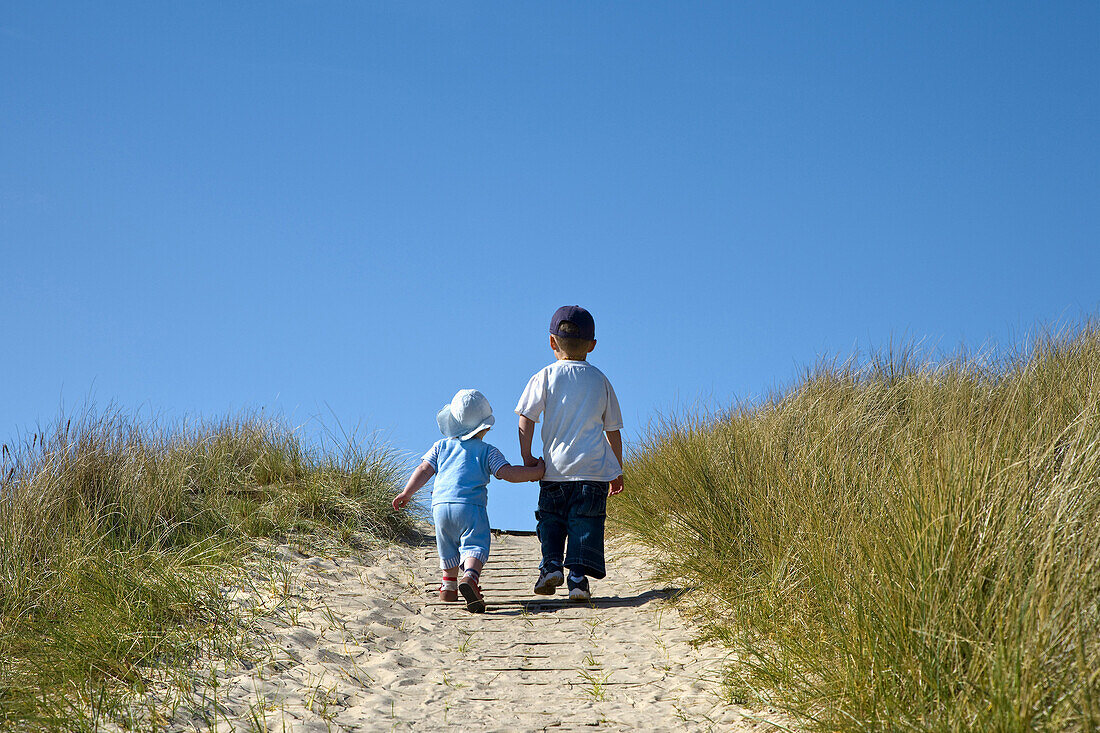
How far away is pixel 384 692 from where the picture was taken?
4199mm

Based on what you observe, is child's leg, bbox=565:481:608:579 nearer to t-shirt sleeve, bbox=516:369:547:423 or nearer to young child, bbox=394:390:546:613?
young child, bbox=394:390:546:613

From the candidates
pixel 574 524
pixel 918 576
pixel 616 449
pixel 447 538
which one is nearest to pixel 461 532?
pixel 447 538

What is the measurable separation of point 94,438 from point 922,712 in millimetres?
6963

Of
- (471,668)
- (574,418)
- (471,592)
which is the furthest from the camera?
(574,418)

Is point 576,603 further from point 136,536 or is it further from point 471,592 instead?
point 136,536

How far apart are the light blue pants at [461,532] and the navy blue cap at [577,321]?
1493 millimetres

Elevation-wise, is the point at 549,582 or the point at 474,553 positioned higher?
the point at 474,553

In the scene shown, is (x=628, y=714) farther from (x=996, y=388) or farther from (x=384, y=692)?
(x=996, y=388)

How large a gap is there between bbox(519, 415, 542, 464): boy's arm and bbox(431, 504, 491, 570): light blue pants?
0.51 m

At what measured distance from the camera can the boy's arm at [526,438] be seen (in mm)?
6137

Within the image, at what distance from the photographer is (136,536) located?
251 inches

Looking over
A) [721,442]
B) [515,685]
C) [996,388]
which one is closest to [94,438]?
[515,685]

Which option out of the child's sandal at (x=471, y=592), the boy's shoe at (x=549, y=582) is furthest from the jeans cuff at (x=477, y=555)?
the boy's shoe at (x=549, y=582)

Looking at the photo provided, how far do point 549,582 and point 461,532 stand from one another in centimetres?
73
